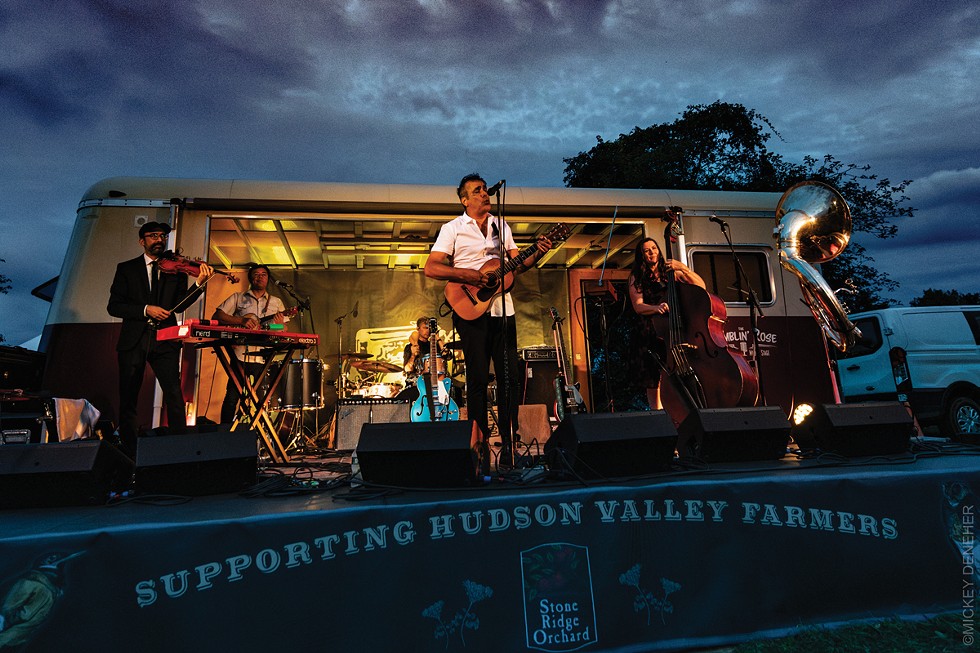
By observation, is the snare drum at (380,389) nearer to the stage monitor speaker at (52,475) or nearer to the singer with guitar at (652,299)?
the singer with guitar at (652,299)

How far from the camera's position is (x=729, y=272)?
677 centimetres

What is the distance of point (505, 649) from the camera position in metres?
1.89

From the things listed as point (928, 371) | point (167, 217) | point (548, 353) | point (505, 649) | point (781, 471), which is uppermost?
point (167, 217)

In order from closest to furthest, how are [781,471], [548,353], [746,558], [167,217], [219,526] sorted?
1. [219,526]
2. [746,558]
3. [781,471]
4. [167,217]
5. [548,353]

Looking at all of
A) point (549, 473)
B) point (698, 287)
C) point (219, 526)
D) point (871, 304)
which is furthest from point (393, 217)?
point (871, 304)

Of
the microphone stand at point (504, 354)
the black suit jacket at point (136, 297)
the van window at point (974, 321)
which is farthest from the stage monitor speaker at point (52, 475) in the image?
the van window at point (974, 321)

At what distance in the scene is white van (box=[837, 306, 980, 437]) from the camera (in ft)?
25.9

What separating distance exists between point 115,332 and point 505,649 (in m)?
5.34

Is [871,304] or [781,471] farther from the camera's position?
[871,304]

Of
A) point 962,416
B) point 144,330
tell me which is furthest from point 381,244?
point 962,416

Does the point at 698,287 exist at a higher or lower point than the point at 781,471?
higher

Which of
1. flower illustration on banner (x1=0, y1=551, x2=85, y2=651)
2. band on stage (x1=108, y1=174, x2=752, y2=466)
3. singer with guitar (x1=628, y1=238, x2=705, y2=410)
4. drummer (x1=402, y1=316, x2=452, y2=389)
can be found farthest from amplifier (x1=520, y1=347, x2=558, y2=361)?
flower illustration on banner (x1=0, y1=551, x2=85, y2=651)

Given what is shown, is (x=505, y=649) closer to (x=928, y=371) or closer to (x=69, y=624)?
(x=69, y=624)

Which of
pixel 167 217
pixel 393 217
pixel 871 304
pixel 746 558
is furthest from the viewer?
pixel 871 304
